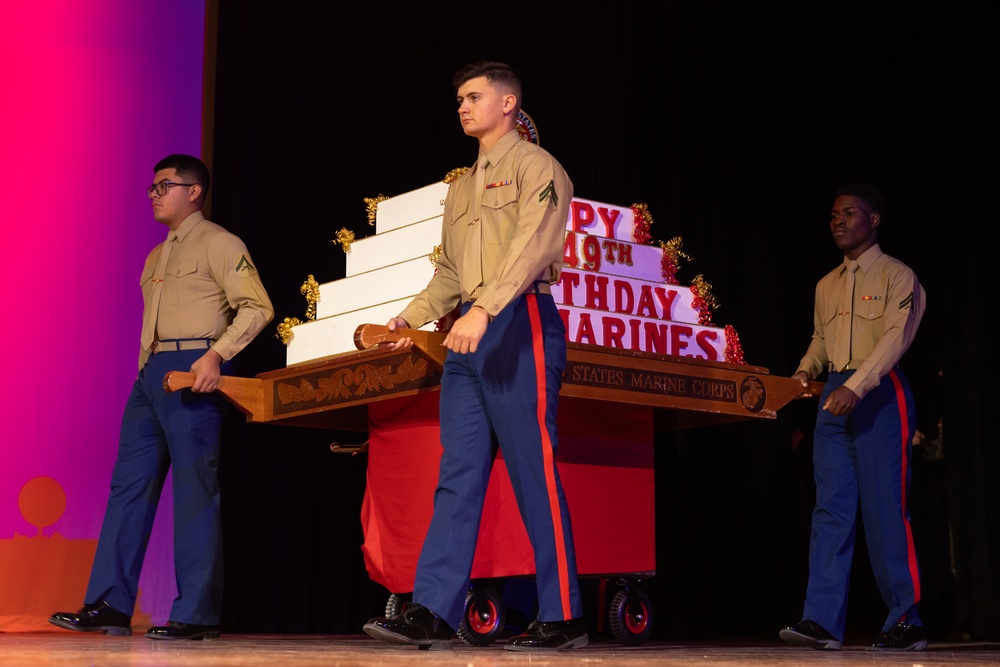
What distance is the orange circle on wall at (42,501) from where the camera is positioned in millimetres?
5023

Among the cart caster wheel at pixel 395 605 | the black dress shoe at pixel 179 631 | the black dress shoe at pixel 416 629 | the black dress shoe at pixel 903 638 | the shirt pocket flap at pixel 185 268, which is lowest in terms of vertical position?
the black dress shoe at pixel 903 638

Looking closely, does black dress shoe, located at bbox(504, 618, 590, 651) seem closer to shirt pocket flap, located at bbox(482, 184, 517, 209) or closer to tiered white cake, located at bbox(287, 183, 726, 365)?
shirt pocket flap, located at bbox(482, 184, 517, 209)

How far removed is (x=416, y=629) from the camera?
9.39ft

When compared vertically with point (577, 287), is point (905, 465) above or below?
below

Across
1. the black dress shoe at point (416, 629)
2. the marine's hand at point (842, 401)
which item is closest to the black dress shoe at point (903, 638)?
the marine's hand at point (842, 401)

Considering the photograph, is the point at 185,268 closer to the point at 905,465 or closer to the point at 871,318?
the point at 871,318

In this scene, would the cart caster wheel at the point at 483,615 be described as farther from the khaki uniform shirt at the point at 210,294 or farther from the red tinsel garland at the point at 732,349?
the red tinsel garland at the point at 732,349

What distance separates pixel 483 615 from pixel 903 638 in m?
1.33

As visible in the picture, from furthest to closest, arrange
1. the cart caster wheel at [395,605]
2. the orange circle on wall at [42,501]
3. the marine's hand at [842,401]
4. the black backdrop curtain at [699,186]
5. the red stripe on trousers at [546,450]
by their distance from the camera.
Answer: the black backdrop curtain at [699,186] < the orange circle on wall at [42,501] < the cart caster wheel at [395,605] < the marine's hand at [842,401] < the red stripe on trousers at [546,450]

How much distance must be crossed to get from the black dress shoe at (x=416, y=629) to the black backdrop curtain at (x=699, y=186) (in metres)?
2.55

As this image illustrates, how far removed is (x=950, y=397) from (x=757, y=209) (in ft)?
4.51

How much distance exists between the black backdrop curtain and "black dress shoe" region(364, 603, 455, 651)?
255cm

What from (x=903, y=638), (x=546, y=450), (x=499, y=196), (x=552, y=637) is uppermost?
(x=499, y=196)

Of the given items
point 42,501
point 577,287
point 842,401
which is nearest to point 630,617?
point 842,401
